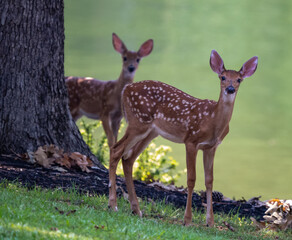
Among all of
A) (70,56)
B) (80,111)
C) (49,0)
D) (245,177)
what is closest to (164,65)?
(70,56)

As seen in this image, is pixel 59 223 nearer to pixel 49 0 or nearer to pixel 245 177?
pixel 49 0

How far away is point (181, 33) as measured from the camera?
115ft

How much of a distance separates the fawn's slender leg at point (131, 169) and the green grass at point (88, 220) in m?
0.10

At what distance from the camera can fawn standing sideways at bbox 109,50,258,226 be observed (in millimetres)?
8016

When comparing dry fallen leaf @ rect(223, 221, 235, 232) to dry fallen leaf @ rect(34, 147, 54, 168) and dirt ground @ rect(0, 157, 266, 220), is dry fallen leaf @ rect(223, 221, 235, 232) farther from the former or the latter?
dry fallen leaf @ rect(34, 147, 54, 168)

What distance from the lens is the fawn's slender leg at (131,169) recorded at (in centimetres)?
811

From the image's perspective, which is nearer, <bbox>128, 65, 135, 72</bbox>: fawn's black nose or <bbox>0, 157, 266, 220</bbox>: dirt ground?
<bbox>0, 157, 266, 220</bbox>: dirt ground

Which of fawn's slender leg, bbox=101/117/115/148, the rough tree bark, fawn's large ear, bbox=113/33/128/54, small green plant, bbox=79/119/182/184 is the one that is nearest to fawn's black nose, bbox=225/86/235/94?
the rough tree bark

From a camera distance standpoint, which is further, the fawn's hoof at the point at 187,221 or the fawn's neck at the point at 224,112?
the fawn's neck at the point at 224,112

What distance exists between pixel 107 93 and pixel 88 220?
266 inches

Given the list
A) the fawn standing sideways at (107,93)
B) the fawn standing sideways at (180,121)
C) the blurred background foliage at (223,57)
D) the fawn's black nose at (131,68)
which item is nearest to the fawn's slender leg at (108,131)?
the fawn standing sideways at (107,93)

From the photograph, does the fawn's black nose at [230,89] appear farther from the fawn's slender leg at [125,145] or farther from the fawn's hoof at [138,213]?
the fawn's hoof at [138,213]

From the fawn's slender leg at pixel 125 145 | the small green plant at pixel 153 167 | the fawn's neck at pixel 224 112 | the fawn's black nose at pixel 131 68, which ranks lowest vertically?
the small green plant at pixel 153 167

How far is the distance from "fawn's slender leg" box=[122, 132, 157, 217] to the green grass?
0.10 meters
